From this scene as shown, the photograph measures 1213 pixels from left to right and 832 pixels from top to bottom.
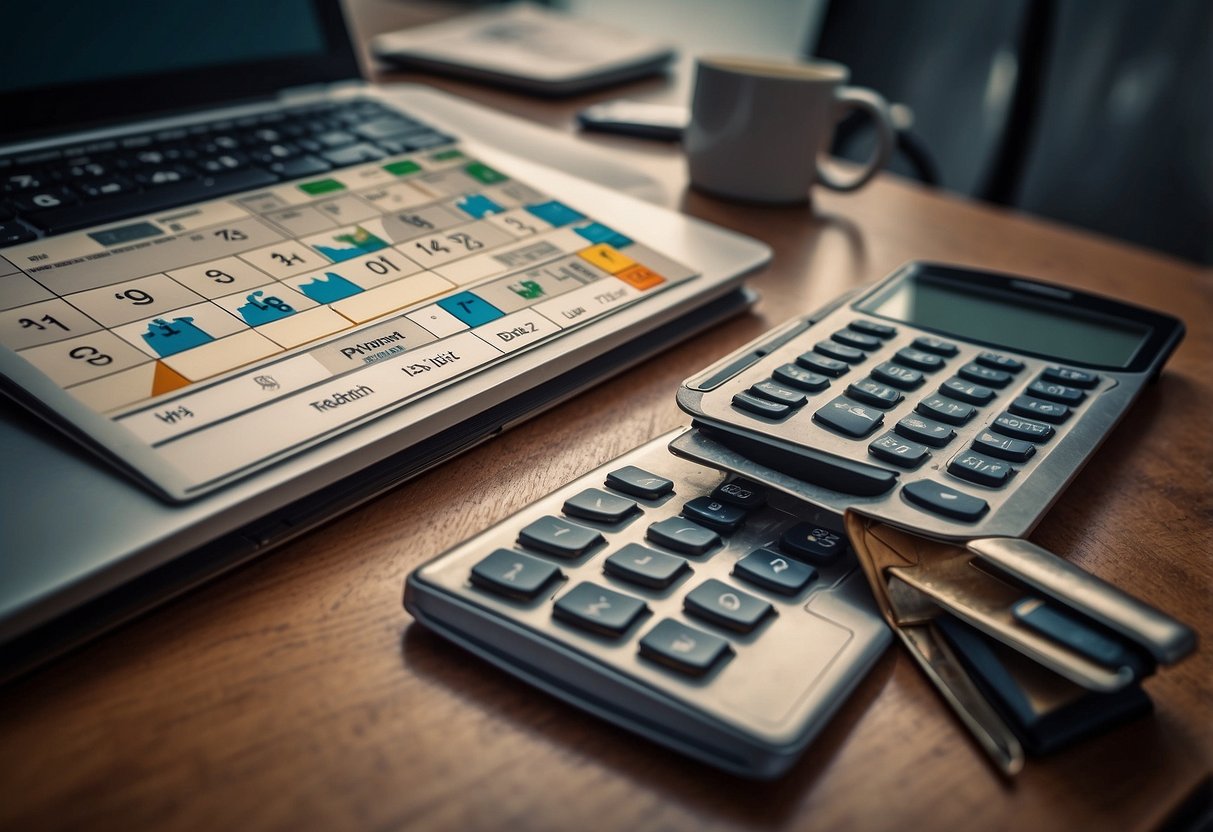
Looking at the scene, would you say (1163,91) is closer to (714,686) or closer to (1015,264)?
(1015,264)

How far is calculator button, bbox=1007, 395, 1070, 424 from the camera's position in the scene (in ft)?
1.15

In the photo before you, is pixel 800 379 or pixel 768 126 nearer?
pixel 800 379

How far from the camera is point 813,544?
295 mm

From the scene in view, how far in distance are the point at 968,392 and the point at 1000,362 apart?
1.5 inches

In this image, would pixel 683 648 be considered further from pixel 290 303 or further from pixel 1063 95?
pixel 1063 95

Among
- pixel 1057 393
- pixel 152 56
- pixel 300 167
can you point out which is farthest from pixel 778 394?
pixel 152 56

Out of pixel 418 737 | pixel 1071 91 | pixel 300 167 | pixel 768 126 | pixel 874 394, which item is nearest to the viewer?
pixel 418 737

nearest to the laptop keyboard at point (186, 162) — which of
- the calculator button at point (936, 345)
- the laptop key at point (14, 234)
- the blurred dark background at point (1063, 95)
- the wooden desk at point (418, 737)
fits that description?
the laptop key at point (14, 234)

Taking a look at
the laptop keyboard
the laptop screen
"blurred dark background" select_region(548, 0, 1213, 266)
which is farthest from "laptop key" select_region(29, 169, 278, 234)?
"blurred dark background" select_region(548, 0, 1213, 266)

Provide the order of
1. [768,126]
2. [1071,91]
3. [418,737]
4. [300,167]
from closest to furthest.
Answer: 1. [418,737]
2. [300,167]
3. [768,126]
4. [1071,91]

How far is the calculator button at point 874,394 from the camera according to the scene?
35cm

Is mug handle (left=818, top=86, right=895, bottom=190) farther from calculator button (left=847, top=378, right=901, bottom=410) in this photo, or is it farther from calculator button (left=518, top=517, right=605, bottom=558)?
calculator button (left=518, top=517, right=605, bottom=558)

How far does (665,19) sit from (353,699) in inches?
84.2

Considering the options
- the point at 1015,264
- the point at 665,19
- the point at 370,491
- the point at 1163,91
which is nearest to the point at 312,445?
the point at 370,491
